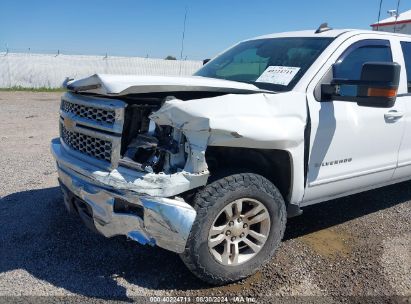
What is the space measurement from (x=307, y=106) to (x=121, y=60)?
1958 cm

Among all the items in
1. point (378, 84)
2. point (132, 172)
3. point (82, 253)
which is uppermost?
point (378, 84)

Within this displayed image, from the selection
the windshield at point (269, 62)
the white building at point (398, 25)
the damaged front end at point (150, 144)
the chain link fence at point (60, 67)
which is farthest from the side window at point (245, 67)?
the chain link fence at point (60, 67)

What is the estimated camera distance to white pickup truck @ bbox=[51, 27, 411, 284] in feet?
8.36

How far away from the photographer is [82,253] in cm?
331

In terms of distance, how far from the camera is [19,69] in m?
20.3

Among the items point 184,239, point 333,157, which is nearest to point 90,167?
point 184,239

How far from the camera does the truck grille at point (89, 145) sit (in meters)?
2.72

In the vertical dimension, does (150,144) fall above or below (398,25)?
below

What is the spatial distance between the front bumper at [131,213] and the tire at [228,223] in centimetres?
12

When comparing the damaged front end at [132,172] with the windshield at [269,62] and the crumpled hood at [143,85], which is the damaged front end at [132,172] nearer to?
the crumpled hood at [143,85]

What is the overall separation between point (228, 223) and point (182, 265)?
0.61 metres

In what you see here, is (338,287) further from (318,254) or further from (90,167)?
(90,167)

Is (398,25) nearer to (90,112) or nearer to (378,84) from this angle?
(378,84)

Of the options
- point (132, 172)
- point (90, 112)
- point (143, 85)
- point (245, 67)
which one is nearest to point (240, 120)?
point (143, 85)
